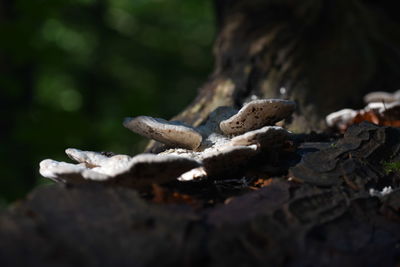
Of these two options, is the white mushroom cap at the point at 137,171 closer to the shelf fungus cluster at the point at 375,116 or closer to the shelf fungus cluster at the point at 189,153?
the shelf fungus cluster at the point at 189,153

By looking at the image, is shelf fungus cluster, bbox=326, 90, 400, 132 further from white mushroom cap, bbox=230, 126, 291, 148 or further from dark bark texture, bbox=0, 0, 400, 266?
white mushroom cap, bbox=230, 126, 291, 148

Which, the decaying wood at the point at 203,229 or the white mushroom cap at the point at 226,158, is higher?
the white mushroom cap at the point at 226,158

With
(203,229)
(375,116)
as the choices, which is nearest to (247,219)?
(203,229)

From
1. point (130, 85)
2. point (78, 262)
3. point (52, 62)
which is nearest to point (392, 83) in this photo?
point (78, 262)

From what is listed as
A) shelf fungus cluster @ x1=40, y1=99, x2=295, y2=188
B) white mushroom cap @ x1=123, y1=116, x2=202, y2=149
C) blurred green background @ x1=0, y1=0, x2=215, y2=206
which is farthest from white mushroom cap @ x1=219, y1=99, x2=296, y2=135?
blurred green background @ x1=0, y1=0, x2=215, y2=206

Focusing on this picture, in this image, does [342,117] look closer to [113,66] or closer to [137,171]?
[137,171]

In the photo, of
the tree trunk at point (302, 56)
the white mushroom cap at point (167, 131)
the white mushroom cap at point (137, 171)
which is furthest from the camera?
the tree trunk at point (302, 56)

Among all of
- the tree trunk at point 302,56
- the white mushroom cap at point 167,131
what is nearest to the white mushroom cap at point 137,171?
the white mushroom cap at point 167,131

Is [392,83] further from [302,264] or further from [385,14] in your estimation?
[302,264]
